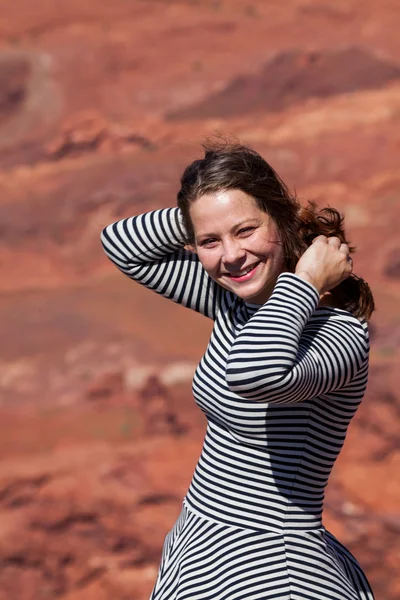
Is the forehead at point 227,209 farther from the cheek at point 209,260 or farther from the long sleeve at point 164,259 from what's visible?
the long sleeve at point 164,259

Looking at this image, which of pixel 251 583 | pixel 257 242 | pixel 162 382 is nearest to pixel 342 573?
pixel 251 583

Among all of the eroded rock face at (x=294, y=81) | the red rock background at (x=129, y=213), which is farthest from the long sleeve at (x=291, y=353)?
the eroded rock face at (x=294, y=81)

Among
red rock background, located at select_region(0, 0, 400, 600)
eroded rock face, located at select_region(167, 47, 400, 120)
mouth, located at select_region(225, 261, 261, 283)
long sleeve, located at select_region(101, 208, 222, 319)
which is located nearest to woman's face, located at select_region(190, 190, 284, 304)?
mouth, located at select_region(225, 261, 261, 283)

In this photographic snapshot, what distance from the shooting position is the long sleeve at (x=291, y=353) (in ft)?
5.47

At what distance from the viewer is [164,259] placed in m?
2.24

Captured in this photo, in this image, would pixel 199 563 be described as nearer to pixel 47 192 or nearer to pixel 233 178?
pixel 233 178

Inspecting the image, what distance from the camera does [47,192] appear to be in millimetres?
11641

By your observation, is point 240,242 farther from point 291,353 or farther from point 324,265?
point 291,353

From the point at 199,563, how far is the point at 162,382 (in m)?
5.81

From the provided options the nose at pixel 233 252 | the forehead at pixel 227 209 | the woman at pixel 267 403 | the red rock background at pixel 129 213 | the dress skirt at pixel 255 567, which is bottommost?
the dress skirt at pixel 255 567

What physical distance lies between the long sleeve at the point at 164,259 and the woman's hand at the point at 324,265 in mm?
383

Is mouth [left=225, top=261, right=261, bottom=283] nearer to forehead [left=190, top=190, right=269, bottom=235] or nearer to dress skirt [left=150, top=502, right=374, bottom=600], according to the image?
forehead [left=190, top=190, right=269, bottom=235]

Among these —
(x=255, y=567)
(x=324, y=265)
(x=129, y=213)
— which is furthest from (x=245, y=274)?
(x=129, y=213)

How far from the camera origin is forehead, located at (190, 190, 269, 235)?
1.86 m
